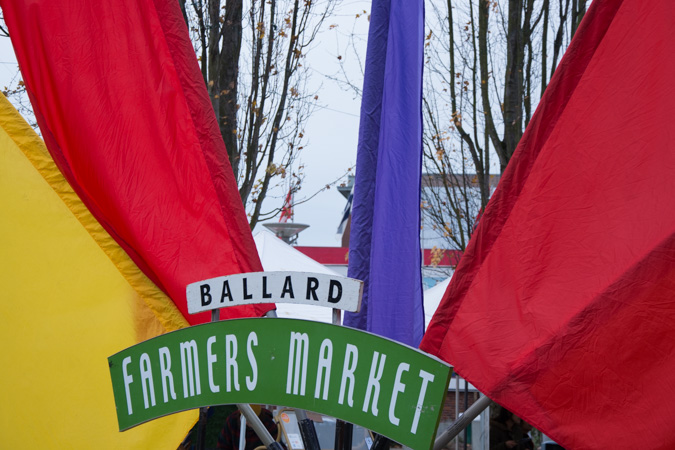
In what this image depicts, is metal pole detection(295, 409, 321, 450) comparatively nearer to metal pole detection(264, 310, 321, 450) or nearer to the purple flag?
metal pole detection(264, 310, 321, 450)

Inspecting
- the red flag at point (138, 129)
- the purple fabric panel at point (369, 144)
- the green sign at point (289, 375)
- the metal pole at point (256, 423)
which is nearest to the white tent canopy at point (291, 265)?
the purple fabric panel at point (369, 144)

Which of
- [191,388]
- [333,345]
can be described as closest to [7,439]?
[191,388]

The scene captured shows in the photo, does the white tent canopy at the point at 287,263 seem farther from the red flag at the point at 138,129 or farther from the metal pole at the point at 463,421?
the metal pole at the point at 463,421

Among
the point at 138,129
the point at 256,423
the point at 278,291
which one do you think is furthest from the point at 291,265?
the point at 278,291

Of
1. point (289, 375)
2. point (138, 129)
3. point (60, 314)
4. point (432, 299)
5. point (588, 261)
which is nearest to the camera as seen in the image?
point (289, 375)

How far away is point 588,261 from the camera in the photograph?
2.22 m

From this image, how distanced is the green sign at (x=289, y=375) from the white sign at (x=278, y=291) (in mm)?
114

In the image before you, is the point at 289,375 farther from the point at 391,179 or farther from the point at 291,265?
the point at 291,265

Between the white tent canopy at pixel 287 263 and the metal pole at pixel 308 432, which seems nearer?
the metal pole at pixel 308 432

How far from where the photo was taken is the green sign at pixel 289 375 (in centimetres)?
191

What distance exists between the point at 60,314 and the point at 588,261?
2119 millimetres

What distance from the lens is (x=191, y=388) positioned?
2.16m

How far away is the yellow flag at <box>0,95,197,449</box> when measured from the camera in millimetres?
2711

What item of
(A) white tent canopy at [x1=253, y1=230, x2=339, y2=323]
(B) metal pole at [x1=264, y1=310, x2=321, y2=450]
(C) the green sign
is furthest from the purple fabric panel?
(A) white tent canopy at [x1=253, y1=230, x2=339, y2=323]
